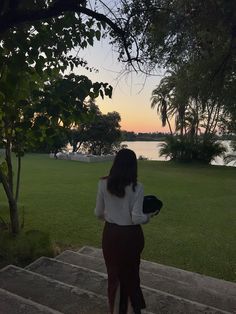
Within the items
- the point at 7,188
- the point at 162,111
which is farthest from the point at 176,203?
the point at 162,111

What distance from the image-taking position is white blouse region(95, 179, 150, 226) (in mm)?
2777

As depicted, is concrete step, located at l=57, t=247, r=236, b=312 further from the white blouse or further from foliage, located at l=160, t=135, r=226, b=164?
foliage, located at l=160, t=135, r=226, b=164

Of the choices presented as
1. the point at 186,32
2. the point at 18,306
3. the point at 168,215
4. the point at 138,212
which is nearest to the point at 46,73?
the point at 186,32

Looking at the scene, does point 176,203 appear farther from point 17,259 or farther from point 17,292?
point 17,292

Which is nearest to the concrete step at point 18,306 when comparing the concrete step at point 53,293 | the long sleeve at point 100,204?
the concrete step at point 53,293

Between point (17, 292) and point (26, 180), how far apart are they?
10.1 metres

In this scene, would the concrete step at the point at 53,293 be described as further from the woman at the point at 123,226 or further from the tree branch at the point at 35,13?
the tree branch at the point at 35,13

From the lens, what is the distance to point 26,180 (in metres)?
13.1

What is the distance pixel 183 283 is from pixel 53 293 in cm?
140

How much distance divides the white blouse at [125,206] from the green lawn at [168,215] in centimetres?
265

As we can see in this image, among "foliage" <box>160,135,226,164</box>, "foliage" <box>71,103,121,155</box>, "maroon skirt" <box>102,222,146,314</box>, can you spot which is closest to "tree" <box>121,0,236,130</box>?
"maroon skirt" <box>102,222,146,314</box>

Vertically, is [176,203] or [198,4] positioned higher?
[198,4]

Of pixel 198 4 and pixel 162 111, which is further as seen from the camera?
pixel 162 111

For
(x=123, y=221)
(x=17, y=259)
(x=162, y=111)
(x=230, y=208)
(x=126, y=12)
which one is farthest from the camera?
(x=162, y=111)
